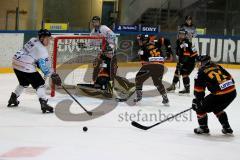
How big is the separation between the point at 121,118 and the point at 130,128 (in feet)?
2.20

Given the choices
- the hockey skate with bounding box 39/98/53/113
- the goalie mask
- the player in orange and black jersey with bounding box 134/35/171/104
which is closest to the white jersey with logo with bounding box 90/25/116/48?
the player in orange and black jersey with bounding box 134/35/171/104

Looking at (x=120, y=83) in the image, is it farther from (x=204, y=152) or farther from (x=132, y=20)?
(x=132, y=20)

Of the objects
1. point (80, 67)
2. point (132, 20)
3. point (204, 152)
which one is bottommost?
point (204, 152)

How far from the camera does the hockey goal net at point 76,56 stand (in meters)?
10.1

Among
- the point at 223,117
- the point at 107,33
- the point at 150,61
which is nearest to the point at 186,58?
the point at 107,33

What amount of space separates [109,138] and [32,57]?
1957 mm

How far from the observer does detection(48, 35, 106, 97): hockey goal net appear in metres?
10.1

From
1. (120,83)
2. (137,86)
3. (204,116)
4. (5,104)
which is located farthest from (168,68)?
(204,116)

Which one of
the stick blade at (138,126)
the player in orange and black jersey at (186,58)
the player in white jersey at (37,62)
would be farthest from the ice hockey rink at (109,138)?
the player in orange and black jersey at (186,58)

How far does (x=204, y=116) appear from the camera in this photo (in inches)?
268

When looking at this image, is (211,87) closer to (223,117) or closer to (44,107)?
(223,117)

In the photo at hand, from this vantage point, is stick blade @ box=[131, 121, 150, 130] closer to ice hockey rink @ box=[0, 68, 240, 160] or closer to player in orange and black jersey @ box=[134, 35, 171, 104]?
ice hockey rink @ box=[0, 68, 240, 160]

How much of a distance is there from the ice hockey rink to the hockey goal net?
1579 mm

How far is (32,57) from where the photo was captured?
25.9 feet
